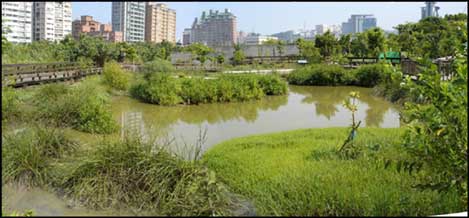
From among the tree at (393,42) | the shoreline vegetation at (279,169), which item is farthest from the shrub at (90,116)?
the tree at (393,42)

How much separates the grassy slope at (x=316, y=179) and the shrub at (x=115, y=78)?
7590 mm

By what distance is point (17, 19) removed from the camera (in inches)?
128

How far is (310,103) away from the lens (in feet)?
40.3

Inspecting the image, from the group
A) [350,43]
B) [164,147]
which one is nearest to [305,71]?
[350,43]

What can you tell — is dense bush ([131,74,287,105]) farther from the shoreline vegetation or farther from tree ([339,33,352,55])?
tree ([339,33,352,55])

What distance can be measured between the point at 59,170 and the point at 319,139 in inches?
143

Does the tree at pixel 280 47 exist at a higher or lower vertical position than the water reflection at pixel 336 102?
higher

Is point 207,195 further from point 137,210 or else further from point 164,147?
point 164,147

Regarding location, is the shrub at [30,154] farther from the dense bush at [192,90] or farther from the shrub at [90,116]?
the dense bush at [192,90]

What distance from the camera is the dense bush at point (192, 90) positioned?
1155cm

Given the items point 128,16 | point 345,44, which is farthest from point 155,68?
point 345,44

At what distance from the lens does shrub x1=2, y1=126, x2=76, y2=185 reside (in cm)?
295

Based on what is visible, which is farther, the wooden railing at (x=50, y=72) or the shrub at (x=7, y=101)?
the wooden railing at (x=50, y=72)

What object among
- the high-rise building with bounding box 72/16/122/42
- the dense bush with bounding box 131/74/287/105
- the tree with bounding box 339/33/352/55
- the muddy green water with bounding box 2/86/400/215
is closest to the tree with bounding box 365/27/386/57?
the tree with bounding box 339/33/352/55
